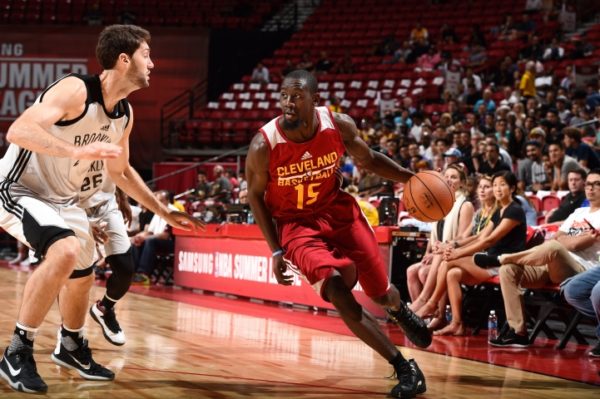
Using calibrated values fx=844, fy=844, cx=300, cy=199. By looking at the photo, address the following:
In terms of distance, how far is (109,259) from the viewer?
571 centimetres

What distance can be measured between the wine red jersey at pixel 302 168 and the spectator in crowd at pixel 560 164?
5.37 m

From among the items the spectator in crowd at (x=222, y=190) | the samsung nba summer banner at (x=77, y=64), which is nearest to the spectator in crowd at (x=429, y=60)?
the samsung nba summer banner at (x=77, y=64)

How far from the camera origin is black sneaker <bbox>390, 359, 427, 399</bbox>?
420 cm

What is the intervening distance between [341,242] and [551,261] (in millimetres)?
2427

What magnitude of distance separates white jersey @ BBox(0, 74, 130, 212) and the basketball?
1702 mm

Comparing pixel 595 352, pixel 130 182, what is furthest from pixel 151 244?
pixel 130 182

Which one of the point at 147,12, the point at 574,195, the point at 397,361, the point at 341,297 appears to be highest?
the point at 147,12

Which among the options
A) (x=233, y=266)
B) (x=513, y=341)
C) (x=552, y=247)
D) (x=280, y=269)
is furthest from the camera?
(x=233, y=266)

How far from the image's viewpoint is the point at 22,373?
4.02 metres

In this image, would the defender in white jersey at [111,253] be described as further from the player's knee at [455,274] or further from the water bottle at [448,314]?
the water bottle at [448,314]

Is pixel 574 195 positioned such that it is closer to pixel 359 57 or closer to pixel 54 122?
pixel 54 122

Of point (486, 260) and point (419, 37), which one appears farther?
point (419, 37)

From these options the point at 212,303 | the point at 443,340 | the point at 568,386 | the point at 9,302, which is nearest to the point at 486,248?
the point at 443,340

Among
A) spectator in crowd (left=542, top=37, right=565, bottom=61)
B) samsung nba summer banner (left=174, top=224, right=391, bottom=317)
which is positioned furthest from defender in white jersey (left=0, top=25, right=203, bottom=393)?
spectator in crowd (left=542, top=37, right=565, bottom=61)
